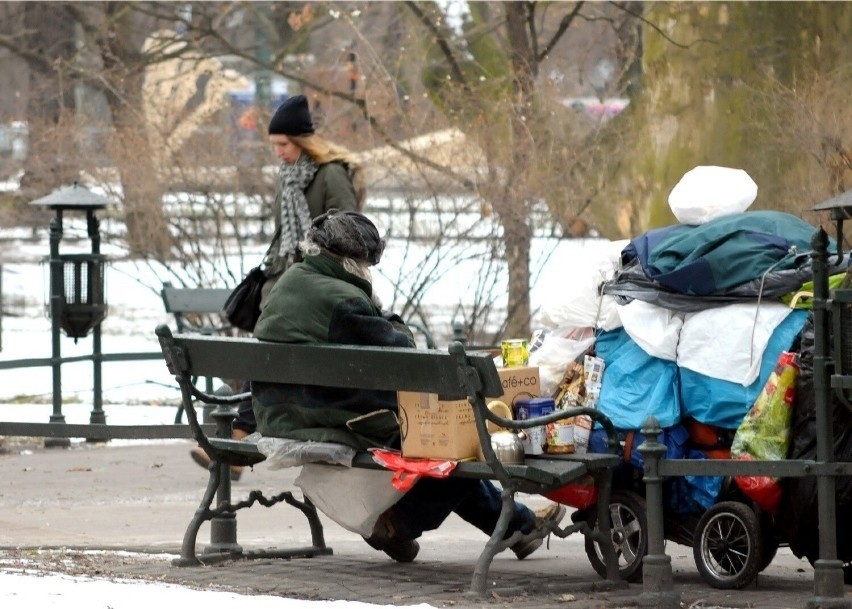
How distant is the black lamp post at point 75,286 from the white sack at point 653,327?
17.3 feet

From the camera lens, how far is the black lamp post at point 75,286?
410 inches

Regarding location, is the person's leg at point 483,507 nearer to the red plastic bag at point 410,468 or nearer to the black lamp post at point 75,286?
the red plastic bag at point 410,468

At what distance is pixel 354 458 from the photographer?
598cm

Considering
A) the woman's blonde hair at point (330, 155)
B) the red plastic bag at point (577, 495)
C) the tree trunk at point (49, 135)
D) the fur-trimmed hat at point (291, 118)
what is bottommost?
the red plastic bag at point (577, 495)

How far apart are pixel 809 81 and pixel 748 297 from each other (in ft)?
18.0

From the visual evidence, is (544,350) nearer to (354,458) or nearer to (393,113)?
(354,458)

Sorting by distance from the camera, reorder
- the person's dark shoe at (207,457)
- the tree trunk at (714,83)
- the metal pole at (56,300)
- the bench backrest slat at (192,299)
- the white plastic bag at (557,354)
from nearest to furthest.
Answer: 1. the white plastic bag at (557,354)
2. the person's dark shoe at (207,457)
3. the metal pole at (56,300)
4. the bench backrest slat at (192,299)
5. the tree trunk at (714,83)

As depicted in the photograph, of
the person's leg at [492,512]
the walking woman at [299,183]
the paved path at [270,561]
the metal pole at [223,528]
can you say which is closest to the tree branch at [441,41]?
the paved path at [270,561]

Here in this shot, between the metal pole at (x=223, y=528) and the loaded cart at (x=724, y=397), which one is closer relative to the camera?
the loaded cart at (x=724, y=397)

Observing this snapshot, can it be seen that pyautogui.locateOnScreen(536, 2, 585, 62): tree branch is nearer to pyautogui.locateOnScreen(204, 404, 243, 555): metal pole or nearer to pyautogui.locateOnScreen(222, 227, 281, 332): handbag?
pyautogui.locateOnScreen(222, 227, 281, 332): handbag

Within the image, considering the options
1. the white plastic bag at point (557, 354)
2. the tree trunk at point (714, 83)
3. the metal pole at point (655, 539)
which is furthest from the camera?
the tree trunk at point (714, 83)

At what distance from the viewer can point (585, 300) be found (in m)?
6.25

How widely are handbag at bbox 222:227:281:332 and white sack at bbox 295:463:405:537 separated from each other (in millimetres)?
1874

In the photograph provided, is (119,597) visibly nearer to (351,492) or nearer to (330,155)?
(351,492)
